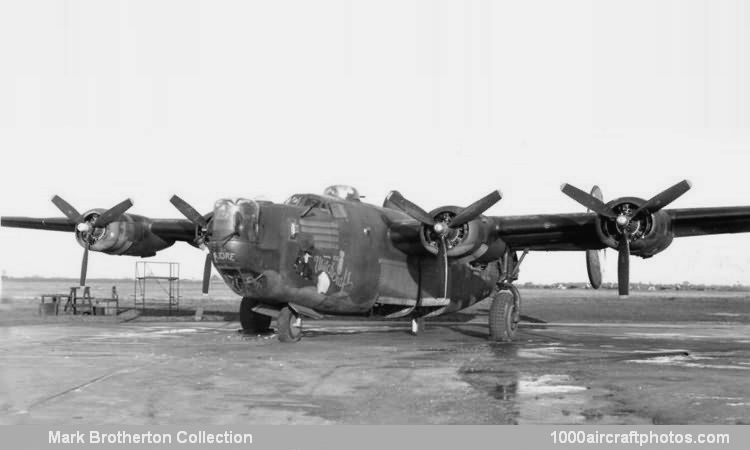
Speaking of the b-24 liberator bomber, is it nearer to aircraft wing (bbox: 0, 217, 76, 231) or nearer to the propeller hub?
the propeller hub

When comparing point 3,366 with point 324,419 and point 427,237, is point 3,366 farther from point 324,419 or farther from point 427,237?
point 427,237

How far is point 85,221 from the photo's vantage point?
2806 cm

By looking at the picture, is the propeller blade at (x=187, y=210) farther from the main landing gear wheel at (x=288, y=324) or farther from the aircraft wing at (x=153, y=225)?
the main landing gear wheel at (x=288, y=324)

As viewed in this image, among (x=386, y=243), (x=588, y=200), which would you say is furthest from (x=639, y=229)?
(x=386, y=243)

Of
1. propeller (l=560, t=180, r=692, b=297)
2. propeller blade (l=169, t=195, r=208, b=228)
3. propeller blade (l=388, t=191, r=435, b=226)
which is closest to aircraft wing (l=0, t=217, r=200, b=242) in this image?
propeller blade (l=169, t=195, r=208, b=228)

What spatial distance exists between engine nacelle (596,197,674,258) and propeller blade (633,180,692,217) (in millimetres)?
219

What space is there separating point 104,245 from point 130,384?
15.3 m

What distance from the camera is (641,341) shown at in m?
24.8

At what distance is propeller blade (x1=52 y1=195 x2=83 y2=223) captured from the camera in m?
27.9

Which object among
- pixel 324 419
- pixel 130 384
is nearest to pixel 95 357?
pixel 130 384

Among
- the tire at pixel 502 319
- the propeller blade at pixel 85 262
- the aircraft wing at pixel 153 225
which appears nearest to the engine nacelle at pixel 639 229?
the tire at pixel 502 319

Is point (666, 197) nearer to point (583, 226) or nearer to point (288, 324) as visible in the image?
point (583, 226)

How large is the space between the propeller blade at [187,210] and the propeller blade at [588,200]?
35.4 feet

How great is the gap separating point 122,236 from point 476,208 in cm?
1261
